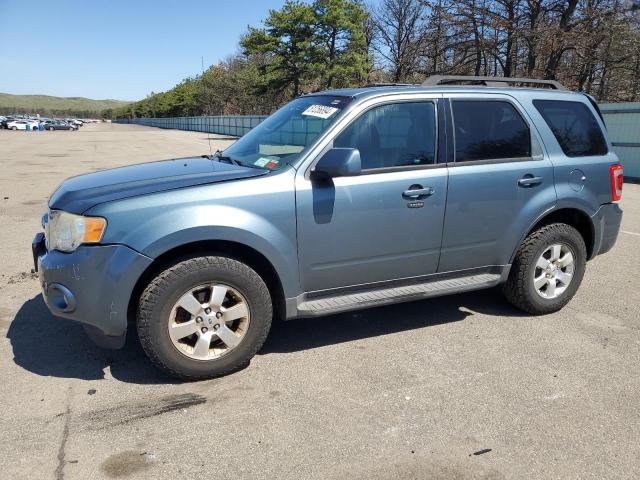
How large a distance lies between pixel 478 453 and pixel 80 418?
2.19 metres

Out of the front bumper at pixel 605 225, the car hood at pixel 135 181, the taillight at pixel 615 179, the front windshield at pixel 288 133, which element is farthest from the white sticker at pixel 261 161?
the taillight at pixel 615 179

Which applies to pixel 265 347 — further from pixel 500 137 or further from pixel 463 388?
pixel 500 137

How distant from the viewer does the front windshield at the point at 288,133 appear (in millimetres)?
3514

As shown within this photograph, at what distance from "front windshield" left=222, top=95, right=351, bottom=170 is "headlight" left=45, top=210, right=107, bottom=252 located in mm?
1164

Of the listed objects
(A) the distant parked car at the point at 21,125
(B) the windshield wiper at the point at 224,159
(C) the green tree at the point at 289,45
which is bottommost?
(B) the windshield wiper at the point at 224,159

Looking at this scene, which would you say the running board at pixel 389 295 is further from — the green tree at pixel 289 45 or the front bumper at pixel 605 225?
the green tree at pixel 289 45

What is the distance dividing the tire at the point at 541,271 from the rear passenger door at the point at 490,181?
0.59ft

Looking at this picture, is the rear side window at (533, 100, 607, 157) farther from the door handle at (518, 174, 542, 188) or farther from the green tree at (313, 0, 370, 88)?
the green tree at (313, 0, 370, 88)

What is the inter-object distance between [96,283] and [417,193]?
217 centimetres

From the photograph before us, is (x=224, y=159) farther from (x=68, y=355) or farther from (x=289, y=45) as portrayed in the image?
(x=289, y=45)

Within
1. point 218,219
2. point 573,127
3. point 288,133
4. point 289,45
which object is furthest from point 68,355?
point 289,45

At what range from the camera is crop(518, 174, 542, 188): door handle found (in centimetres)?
399

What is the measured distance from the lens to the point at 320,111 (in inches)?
147

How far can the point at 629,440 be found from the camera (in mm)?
2719
